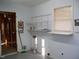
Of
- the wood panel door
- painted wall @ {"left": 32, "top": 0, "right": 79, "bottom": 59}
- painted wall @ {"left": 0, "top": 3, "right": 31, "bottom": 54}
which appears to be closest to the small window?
painted wall @ {"left": 32, "top": 0, "right": 79, "bottom": 59}

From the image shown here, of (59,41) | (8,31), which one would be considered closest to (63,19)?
(59,41)

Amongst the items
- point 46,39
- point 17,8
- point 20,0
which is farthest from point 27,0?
point 46,39

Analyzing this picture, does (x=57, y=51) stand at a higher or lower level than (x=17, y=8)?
lower

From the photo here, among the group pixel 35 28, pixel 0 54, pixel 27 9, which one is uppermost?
pixel 27 9

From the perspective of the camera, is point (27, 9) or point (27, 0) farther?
point (27, 9)

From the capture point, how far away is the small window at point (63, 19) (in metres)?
4.40

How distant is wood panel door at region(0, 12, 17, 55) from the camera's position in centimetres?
624

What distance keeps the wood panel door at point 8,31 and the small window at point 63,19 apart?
2361 mm

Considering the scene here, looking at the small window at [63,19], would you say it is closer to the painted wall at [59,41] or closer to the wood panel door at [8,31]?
the painted wall at [59,41]

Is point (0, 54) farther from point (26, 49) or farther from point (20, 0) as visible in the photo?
point (20, 0)

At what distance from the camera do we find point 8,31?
21.3 ft

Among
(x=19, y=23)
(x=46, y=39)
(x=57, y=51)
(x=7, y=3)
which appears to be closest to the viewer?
(x=57, y=51)

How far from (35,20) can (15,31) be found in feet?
3.74

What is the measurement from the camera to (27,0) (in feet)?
19.3
